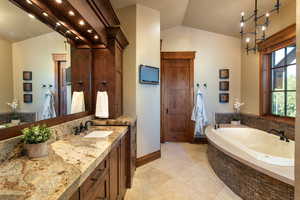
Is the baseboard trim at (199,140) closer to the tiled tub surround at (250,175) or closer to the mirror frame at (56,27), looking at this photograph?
the tiled tub surround at (250,175)

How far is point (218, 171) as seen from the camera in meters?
2.60

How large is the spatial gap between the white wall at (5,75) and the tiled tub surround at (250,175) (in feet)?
7.70

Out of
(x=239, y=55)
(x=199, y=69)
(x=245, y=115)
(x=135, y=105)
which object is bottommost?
(x=245, y=115)

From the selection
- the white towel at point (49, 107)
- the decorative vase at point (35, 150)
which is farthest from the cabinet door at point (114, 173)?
the white towel at point (49, 107)

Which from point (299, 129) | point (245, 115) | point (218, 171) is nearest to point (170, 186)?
point (218, 171)

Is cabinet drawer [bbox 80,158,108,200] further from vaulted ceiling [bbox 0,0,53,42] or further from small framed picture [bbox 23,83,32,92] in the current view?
vaulted ceiling [bbox 0,0,53,42]

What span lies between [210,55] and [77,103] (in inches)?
144

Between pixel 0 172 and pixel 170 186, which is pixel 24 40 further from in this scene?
pixel 170 186

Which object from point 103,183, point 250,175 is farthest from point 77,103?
point 250,175

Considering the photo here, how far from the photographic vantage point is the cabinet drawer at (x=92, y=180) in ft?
2.97

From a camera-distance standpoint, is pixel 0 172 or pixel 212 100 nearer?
pixel 0 172

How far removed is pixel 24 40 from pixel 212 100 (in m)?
4.12

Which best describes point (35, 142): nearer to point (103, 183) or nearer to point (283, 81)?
point (103, 183)

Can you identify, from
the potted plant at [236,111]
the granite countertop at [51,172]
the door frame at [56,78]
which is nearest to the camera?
the granite countertop at [51,172]
